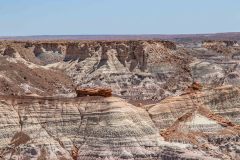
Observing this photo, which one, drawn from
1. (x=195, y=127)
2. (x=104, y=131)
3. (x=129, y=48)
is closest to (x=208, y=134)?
(x=195, y=127)

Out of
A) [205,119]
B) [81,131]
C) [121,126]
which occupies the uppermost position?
[121,126]

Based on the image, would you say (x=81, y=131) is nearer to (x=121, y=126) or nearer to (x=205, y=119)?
(x=121, y=126)

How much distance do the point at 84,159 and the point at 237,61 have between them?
294 ft

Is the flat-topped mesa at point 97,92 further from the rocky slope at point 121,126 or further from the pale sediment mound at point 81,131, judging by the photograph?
the pale sediment mound at point 81,131

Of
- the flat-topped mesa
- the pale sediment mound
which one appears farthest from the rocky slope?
the flat-topped mesa

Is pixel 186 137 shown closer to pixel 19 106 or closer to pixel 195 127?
pixel 195 127

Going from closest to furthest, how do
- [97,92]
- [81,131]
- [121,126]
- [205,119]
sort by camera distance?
[121,126] → [81,131] → [97,92] → [205,119]

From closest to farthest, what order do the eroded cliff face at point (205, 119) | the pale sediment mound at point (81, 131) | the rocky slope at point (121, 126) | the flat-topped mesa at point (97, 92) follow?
the pale sediment mound at point (81, 131) < the rocky slope at point (121, 126) < the eroded cliff face at point (205, 119) < the flat-topped mesa at point (97, 92)

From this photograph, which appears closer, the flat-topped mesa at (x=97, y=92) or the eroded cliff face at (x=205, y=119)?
the eroded cliff face at (x=205, y=119)

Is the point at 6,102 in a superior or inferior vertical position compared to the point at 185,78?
superior

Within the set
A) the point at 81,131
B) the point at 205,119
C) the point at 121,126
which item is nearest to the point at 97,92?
the point at 81,131

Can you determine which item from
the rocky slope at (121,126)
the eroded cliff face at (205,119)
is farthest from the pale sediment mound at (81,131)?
the eroded cliff face at (205,119)

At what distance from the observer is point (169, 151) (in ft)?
157

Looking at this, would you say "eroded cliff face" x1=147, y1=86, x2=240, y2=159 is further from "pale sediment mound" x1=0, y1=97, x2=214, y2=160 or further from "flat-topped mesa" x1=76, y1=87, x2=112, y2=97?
"flat-topped mesa" x1=76, y1=87, x2=112, y2=97
